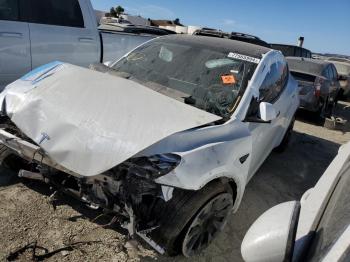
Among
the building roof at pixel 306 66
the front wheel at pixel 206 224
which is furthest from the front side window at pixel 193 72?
the building roof at pixel 306 66

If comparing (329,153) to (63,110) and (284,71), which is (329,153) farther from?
(63,110)

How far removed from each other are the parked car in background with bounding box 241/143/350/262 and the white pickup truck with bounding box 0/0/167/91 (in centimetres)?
422

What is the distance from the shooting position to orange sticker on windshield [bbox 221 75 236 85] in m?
3.43

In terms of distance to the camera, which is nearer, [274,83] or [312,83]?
[274,83]

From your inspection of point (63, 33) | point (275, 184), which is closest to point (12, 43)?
point (63, 33)

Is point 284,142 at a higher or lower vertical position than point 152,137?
lower

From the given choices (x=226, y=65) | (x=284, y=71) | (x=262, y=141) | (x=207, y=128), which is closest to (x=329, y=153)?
(x=284, y=71)

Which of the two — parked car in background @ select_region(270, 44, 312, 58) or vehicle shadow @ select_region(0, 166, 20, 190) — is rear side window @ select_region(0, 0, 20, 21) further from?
parked car in background @ select_region(270, 44, 312, 58)

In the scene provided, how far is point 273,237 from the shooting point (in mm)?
1476

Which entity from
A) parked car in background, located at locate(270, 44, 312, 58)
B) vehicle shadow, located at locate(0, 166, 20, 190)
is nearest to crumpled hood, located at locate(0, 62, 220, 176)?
vehicle shadow, located at locate(0, 166, 20, 190)

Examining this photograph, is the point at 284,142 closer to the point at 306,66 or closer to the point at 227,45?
the point at 227,45

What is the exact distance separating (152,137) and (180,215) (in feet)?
1.97

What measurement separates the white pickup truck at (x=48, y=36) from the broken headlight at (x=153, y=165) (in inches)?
124

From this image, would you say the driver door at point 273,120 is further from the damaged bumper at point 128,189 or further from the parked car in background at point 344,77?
the parked car in background at point 344,77
